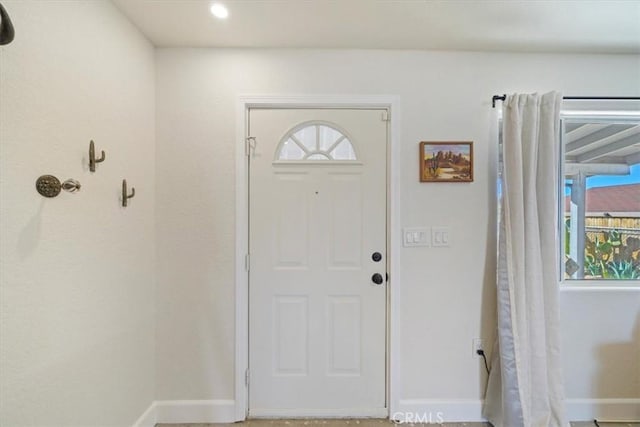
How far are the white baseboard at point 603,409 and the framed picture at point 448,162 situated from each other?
162 cm

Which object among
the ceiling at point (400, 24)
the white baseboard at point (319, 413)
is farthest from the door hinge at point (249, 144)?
the white baseboard at point (319, 413)

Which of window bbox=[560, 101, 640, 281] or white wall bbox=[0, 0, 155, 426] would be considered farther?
window bbox=[560, 101, 640, 281]

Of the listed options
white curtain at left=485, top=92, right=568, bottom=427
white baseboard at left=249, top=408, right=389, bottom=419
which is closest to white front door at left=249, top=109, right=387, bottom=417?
white baseboard at left=249, top=408, right=389, bottom=419

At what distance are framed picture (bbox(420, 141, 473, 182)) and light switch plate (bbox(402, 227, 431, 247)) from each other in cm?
32

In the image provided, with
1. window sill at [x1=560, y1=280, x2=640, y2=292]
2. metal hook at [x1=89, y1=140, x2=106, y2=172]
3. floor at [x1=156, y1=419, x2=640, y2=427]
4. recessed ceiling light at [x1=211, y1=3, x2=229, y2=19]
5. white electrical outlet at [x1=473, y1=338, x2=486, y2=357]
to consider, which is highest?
recessed ceiling light at [x1=211, y1=3, x2=229, y2=19]

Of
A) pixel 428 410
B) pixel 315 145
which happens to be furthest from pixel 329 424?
pixel 315 145

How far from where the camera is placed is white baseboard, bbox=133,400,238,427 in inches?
72.9

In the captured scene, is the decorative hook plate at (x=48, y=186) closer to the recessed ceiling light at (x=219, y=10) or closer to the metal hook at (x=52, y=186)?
→ the metal hook at (x=52, y=186)

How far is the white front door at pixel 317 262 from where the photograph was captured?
1899 millimetres

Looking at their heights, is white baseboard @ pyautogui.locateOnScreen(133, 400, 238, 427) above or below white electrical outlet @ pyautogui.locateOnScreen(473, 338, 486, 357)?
below

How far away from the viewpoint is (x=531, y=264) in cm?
174

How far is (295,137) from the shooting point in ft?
6.27

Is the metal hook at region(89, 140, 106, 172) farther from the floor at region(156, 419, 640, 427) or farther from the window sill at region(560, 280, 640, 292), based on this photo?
the window sill at region(560, 280, 640, 292)

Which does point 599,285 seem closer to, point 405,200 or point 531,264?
point 531,264
